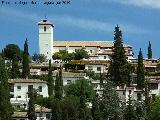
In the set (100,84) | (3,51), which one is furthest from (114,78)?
(3,51)

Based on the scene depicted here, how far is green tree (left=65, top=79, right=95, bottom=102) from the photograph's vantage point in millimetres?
86375

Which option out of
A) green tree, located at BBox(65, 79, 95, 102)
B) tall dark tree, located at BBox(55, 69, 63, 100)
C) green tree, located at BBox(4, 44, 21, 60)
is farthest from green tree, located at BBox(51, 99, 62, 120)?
green tree, located at BBox(4, 44, 21, 60)

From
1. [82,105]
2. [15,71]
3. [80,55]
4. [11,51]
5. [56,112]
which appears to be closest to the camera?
[56,112]

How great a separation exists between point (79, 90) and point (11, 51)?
3188 centimetres

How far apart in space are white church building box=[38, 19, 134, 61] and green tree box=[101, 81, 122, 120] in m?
46.7

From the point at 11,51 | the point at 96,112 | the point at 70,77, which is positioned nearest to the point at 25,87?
the point at 70,77

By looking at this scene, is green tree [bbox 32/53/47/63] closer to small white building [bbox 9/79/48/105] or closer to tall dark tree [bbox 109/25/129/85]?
small white building [bbox 9/79/48/105]

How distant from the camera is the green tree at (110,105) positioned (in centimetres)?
7644

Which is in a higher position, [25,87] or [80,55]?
[80,55]

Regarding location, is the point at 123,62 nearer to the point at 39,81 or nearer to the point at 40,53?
the point at 39,81

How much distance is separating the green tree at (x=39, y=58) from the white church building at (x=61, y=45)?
8.61 ft

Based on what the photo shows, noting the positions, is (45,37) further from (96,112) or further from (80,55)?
(96,112)

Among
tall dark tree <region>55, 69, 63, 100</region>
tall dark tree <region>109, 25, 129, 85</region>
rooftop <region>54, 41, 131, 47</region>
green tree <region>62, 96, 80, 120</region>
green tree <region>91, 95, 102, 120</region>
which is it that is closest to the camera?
green tree <region>62, 96, 80, 120</region>

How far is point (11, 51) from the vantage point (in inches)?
4582
